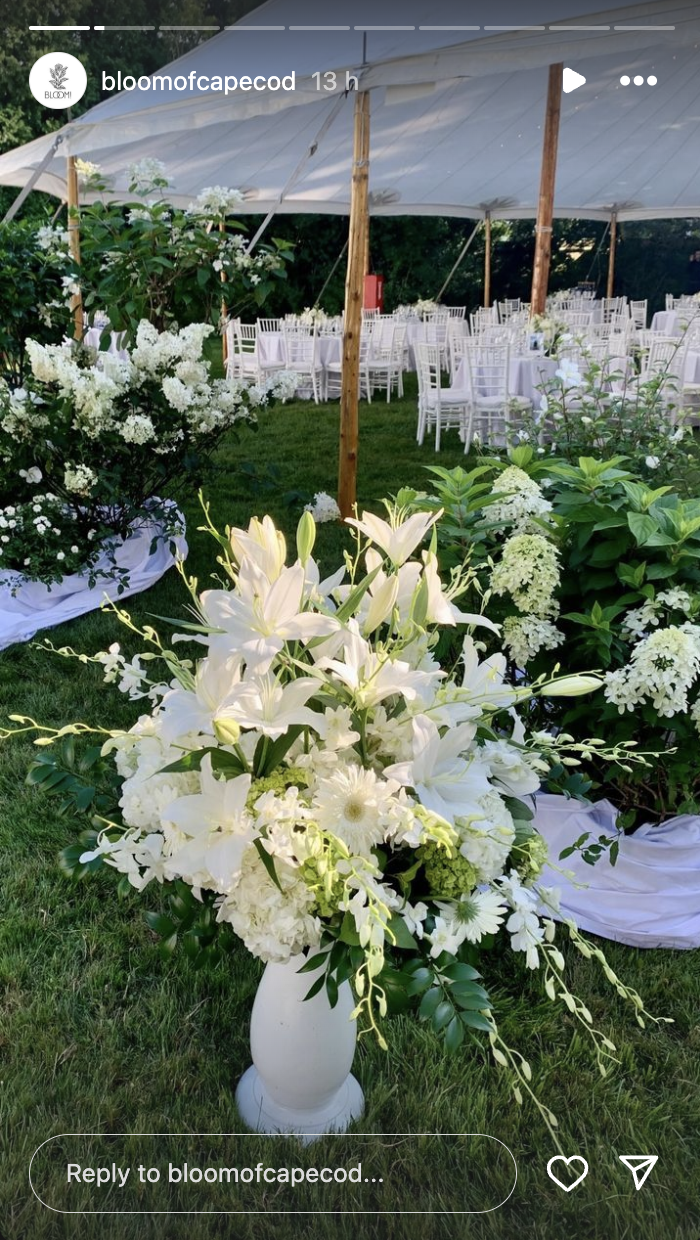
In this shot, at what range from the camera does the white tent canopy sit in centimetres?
132

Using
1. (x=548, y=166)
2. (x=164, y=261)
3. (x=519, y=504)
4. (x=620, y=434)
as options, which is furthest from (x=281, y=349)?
(x=519, y=504)

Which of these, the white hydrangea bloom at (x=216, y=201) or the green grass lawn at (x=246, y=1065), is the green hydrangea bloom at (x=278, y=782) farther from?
the white hydrangea bloom at (x=216, y=201)

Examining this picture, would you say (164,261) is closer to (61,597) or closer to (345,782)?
(61,597)

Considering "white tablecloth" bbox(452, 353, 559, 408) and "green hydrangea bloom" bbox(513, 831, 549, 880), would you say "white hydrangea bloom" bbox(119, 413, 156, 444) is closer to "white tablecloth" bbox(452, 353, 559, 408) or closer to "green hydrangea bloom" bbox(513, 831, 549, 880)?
"green hydrangea bloom" bbox(513, 831, 549, 880)

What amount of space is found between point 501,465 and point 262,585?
151cm

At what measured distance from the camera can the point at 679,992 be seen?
6.77ft

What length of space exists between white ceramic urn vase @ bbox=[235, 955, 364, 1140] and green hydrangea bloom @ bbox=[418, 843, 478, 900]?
393 millimetres

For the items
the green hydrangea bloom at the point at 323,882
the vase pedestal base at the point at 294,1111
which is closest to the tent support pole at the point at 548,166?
the vase pedestal base at the point at 294,1111

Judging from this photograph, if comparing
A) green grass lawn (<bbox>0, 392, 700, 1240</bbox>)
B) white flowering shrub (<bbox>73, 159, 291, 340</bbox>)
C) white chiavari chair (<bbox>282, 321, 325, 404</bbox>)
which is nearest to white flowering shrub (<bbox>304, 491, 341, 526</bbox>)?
white flowering shrub (<bbox>73, 159, 291, 340</bbox>)

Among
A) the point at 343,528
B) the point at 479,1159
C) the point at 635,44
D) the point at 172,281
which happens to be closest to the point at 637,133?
the point at 343,528

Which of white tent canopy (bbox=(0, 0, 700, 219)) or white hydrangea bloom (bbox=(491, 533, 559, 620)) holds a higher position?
white tent canopy (bbox=(0, 0, 700, 219))

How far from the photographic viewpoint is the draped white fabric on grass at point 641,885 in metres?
2.21

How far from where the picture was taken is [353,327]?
5.00 m

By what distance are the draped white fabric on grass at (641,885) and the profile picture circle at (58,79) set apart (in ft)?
5.89
